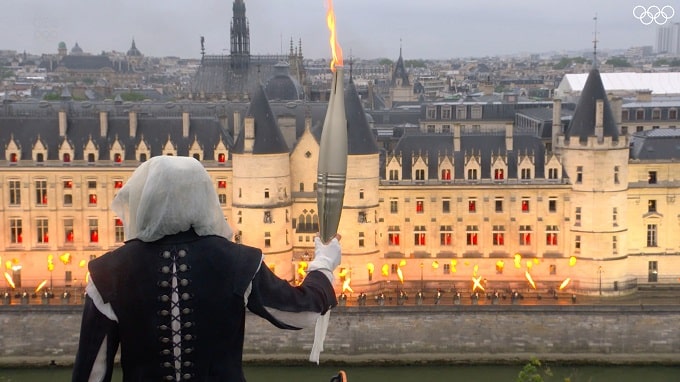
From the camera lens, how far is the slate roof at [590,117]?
156ft

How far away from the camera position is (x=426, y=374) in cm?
4056

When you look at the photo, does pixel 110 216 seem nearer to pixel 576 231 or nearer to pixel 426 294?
pixel 426 294

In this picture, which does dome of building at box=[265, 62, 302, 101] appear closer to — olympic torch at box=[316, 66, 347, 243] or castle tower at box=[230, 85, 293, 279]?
castle tower at box=[230, 85, 293, 279]

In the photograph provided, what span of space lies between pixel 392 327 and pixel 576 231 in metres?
10.3

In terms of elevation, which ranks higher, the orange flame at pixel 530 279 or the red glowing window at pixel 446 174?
the red glowing window at pixel 446 174

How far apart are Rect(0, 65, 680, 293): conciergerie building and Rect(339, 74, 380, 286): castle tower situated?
6cm

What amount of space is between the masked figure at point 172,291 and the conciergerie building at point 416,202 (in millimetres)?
40255

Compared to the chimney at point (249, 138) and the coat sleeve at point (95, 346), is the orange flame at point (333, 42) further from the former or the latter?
the chimney at point (249, 138)

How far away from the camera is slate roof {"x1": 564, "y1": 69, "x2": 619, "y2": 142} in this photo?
156ft

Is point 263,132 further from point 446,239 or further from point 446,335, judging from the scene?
point 446,335

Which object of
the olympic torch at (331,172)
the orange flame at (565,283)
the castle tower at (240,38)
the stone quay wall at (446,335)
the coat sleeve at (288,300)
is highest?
the castle tower at (240,38)

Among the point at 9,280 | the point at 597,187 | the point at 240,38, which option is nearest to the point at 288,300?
the point at 597,187

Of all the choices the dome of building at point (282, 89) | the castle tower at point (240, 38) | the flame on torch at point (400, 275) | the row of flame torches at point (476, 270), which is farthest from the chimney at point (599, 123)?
the castle tower at point (240, 38)

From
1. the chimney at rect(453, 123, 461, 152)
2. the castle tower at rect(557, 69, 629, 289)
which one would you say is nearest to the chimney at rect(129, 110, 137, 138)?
the chimney at rect(453, 123, 461, 152)
